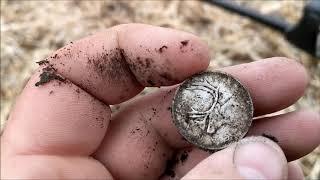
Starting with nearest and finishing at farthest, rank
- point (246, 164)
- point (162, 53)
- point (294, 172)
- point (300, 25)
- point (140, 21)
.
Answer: point (246, 164), point (162, 53), point (294, 172), point (300, 25), point (140, 21)

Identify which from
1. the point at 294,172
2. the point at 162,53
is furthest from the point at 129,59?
the point at 294,172

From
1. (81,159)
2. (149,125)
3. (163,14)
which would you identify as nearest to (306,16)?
(163,14)

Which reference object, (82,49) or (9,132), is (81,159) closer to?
(9,132)

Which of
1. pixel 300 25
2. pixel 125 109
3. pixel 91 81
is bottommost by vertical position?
pixel 300 25

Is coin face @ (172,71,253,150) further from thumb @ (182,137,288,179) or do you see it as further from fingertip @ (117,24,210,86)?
thumb @ (182,137,288,179)

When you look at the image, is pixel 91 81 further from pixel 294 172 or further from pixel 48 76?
pixel 294 172

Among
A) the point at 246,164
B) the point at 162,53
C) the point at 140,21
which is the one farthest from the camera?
the point at 140,21
